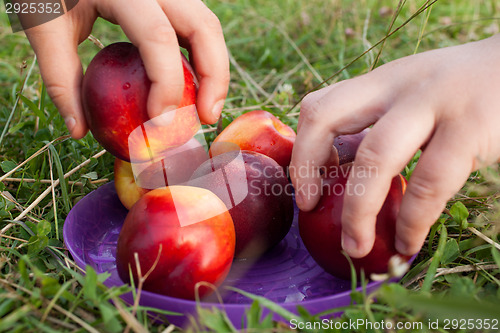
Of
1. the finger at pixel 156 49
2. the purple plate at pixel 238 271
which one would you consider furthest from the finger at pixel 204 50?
the purple plate at pixel 238 271

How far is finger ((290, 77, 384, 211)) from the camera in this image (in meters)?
0.92

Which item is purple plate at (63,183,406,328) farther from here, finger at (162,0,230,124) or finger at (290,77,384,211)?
finger at (162,0,230,124)

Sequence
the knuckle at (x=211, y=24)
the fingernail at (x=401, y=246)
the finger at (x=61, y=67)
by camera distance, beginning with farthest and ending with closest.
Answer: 1. the knuckle at (x=211, y=24)
2. the finger at (x=61, y=67)
3. the fingernail at (x=401, y=246)

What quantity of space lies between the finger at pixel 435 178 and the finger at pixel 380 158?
3 cm

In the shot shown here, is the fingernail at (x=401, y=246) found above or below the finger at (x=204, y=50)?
below

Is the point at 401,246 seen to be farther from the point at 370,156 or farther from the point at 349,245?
the point at 370,156

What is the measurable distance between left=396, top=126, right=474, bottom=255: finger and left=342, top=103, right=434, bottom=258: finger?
32mm

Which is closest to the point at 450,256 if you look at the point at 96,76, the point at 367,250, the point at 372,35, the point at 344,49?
the point at 367,250

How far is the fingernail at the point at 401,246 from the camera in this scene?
92 cm

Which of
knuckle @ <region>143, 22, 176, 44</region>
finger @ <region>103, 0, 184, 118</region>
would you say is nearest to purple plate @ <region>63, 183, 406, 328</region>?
finger @ <region>103, 0, 184, 118</region>

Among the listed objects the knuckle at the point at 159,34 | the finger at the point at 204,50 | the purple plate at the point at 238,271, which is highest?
the knuckle at the point at 159,34

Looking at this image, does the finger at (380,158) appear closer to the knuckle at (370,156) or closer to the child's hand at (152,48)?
the knuckle at (370,156)

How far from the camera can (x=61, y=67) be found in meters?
1.03

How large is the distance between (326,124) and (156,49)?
1.27 ft
